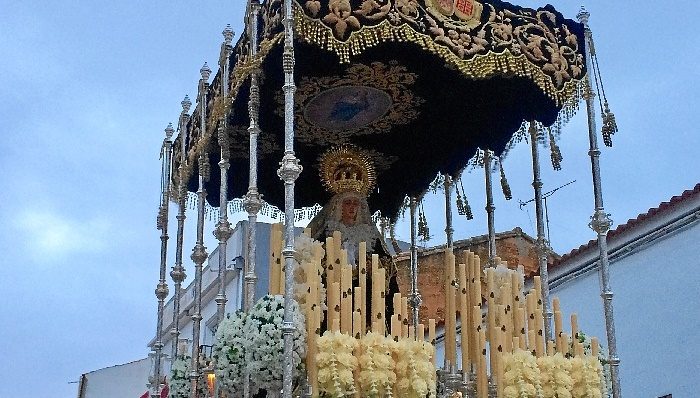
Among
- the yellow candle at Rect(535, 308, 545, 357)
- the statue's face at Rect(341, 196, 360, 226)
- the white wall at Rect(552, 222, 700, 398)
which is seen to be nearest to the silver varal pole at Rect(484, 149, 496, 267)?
the statue's face at Rect(341, 196, 360, 226)

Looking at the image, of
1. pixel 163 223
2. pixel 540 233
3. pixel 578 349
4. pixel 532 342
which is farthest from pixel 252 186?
pixel 163 223

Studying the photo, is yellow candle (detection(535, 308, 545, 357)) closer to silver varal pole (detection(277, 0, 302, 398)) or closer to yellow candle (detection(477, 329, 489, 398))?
yellow candle (detection(477, 329, 489, 398))

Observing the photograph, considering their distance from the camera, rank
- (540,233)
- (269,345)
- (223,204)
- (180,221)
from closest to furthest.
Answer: (269,345)
(223,204)
(540,233)
(180,221)

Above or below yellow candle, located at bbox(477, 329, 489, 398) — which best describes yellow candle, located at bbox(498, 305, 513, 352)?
above

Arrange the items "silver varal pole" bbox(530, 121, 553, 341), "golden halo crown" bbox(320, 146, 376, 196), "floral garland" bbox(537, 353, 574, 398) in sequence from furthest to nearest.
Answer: "golden halo crown" bbox(320, 146, 376, 196), "silver varal pole" bbox(530, 121, 553, 341), "floral garland" bbox(537, 353, 574, 398)

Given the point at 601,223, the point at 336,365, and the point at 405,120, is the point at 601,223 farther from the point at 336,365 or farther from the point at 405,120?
the point at 336,365

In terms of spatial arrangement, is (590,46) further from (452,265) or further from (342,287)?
(342,287)

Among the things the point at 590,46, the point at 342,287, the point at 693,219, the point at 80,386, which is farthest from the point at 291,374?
the point at 80,386

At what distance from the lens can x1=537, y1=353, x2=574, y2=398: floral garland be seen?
25.1 ft

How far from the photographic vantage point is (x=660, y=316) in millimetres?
11734

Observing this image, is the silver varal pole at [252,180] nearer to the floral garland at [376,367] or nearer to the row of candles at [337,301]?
the row of candles at [337,301]

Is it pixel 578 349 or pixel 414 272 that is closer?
pixel 578 349

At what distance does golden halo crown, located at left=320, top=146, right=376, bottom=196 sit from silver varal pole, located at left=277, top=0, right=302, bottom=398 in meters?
2.85

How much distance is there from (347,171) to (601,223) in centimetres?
299
